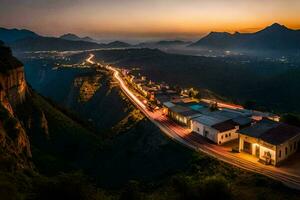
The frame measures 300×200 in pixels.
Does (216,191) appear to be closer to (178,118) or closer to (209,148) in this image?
(209,148)

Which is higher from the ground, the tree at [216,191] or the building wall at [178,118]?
the tree at [216,191]

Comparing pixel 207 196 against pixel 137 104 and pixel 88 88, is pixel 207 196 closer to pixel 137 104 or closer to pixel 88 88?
pixel 137 104

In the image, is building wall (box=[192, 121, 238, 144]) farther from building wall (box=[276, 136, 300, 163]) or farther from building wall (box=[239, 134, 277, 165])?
building wall (box=[276, 136, 300, 163])

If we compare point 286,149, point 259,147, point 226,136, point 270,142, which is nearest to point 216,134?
point 226,136

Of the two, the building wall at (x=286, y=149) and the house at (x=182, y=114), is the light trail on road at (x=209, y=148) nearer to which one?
the house at (x=182, y=114)

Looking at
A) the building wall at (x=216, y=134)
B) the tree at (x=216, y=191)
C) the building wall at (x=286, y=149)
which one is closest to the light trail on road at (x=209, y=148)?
the building wall at (x=216, y=134)

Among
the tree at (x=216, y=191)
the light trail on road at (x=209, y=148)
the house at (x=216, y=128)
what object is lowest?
the light trail on road at (x=209, y=148)

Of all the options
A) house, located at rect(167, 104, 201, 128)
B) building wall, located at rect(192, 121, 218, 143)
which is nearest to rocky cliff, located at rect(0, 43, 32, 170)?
building wall, located at rect(192, 121, 218, 143)
